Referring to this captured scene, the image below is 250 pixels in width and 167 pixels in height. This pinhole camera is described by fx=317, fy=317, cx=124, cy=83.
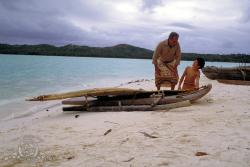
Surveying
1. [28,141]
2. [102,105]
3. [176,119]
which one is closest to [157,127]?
[176,119]

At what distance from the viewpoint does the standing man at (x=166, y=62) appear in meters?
8.38

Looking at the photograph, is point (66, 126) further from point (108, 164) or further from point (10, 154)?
point (108, 164)

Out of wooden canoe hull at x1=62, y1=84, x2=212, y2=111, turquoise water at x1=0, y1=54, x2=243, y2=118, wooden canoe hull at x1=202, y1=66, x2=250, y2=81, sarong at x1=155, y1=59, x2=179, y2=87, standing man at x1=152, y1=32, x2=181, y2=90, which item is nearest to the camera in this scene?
wooden canoe hull at x1=62, y1=84, x2=212, y2=111

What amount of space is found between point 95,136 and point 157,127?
95 centimetres

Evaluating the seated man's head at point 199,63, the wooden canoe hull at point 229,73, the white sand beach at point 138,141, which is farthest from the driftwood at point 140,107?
the wooden canoe hull at point 229,73

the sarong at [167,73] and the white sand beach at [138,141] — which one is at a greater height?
the sarong at [167,73]

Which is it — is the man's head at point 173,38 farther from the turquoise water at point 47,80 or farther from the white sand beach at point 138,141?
the turquoise water at point 47,80

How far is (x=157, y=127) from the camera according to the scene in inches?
190

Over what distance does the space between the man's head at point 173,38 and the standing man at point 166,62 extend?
133mm

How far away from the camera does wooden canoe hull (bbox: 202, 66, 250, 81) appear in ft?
45.9

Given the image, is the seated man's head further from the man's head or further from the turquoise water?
the turquoise water

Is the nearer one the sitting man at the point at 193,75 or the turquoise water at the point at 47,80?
the sitting man at the point at 193,75

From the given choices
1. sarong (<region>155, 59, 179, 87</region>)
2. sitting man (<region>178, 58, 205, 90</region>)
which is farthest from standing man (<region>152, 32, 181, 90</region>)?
sitting man (<region>178, 58, 205, 90</region>)

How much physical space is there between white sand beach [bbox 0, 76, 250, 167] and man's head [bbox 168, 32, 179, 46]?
2.46 m
